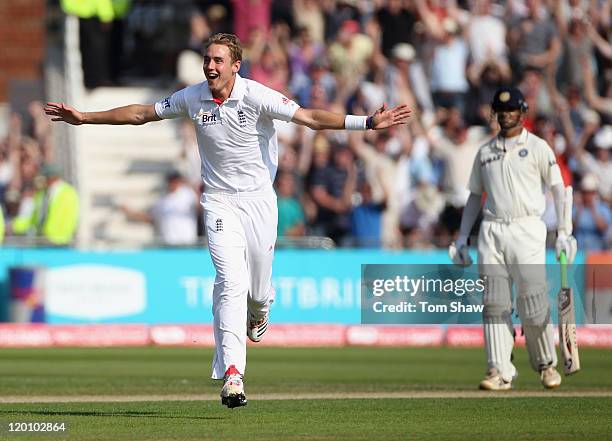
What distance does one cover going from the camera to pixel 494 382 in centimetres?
1095

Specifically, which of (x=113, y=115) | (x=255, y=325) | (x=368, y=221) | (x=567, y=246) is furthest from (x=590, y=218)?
(x=113, y=115)

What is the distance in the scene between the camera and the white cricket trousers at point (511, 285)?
1089 cm

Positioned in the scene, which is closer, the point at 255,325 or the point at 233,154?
the point at 233,154

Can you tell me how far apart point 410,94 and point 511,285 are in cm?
954

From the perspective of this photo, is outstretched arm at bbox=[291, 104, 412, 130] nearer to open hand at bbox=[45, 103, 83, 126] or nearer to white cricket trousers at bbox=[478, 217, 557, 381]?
open hand at bbox=[45, 103, 83, 126]

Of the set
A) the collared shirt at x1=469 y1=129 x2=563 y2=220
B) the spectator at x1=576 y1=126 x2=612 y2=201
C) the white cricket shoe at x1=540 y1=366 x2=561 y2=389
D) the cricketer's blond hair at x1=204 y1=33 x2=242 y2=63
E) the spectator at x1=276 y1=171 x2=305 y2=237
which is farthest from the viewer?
the spectator at x1=576 y1=126 x2=612 y2=201

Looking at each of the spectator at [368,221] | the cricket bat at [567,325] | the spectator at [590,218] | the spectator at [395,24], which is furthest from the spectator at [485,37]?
the cricket bat at [567,325]

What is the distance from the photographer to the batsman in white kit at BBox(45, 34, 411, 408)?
8930 millimetres

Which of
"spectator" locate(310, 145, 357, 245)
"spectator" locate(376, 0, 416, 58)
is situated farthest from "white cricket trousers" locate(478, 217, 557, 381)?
"spectator" locate(376, 0, 416, 58)

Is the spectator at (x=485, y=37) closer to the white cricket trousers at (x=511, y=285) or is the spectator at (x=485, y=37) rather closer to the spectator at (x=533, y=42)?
the spectator at (x=533, y=42)

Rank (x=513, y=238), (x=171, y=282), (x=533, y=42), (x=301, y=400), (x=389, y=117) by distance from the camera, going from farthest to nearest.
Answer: (x=533, y=42) → (x=171, y=282) → (x=513, y=238) → (x=301, y=400) → (x=389, y=117)

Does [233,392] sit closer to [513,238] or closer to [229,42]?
[229,42]

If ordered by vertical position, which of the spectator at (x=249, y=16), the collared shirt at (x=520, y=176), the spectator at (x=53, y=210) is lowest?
the spectator at (x=53, y=210)

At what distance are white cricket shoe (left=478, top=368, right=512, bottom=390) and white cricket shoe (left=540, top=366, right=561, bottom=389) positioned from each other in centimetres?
29
